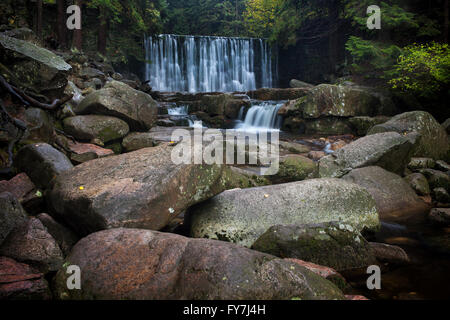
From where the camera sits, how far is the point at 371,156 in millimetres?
5727

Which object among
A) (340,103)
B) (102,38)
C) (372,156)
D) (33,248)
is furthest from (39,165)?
(102,38)

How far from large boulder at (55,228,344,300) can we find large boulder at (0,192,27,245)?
0.82 meters

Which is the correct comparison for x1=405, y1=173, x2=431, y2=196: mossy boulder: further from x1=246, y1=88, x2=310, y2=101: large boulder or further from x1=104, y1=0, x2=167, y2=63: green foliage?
x1=104, y1=0, x2=167, y2=63: green foliage

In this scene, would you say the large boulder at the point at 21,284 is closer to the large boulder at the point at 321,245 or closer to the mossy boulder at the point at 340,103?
the large boulder at the point at 321,245

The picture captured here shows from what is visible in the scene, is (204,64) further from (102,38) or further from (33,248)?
(33,248)

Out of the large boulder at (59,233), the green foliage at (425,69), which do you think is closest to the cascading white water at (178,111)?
the green foliage at (425,69)

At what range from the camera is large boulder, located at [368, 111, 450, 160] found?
24.0 ft

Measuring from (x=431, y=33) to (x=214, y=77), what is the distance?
44.4ft

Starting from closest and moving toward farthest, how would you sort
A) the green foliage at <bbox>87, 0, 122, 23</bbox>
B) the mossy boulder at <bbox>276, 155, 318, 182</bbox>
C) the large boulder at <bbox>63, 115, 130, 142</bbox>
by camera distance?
the mossy boulder at <bbox>276, 155, 318, 182</bbox>
the large boulder at <bbox>63, 115, 130, 142</bbox>
the green foliage at <bbox>87, 0, 122, 23</bbox>

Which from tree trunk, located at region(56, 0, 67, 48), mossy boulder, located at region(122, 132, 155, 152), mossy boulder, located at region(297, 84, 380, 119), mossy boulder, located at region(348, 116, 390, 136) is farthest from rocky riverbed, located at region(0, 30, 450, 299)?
tree trunk, located at region(56, 0, 67, 48)

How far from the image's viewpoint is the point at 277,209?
12.9 feet

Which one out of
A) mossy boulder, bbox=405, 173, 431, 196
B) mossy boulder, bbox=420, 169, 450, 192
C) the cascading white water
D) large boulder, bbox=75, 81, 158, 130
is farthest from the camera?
the cascading white water

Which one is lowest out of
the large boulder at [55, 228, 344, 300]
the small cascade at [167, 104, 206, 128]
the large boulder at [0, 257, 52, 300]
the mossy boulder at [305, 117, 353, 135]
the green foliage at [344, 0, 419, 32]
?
the large boulder at [0, 257, 52, 300]

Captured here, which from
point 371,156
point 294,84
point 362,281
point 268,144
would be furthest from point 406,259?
point 294,84
